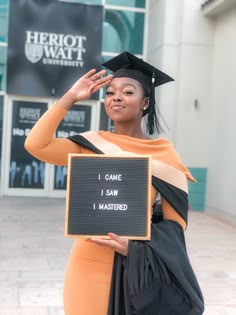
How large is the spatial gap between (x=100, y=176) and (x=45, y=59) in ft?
34.3

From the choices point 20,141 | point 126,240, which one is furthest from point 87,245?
point 20,141

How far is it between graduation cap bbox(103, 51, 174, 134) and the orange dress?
235 millimetres

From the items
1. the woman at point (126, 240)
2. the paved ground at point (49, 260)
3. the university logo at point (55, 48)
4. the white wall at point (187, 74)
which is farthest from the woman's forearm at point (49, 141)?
the university logo at point (55, 48)

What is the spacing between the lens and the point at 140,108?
7.09ft

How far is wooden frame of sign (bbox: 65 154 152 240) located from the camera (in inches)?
72.8

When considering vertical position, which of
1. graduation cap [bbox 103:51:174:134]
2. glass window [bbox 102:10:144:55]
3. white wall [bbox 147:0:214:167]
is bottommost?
graduation cap [bbox 103:51:174:134]

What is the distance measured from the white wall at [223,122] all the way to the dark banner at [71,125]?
3.19m

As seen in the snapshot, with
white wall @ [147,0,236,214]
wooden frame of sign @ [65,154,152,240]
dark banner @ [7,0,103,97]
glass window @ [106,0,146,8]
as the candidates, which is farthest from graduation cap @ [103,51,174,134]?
glass window @ [106,0,146,8]

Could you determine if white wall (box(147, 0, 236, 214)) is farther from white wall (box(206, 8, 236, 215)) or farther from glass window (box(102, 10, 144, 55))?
glass window (box(102, 10, 144, 55))

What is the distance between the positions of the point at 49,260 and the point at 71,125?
663 cm

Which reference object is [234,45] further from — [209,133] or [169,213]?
[169,213]

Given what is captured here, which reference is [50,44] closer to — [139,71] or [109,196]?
[139,71]

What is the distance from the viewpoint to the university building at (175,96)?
10.2 meters

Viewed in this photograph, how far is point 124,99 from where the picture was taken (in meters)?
2.09
